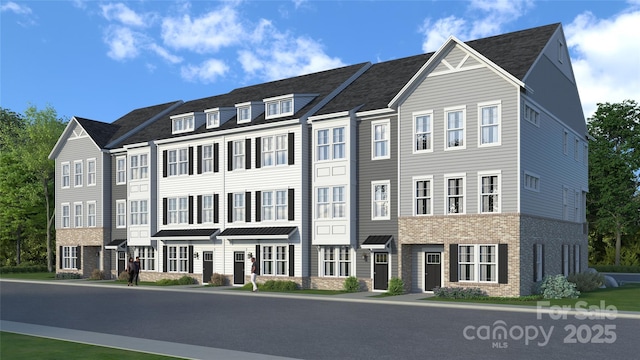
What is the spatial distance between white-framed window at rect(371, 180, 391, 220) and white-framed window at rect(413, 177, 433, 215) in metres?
1.99

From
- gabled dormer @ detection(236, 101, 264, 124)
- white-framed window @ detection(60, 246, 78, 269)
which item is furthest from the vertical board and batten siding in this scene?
white-framed window @ detection(60, 246, 78, 269)

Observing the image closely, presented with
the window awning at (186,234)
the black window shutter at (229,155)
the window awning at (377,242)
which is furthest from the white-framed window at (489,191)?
the window awning at (186,234)

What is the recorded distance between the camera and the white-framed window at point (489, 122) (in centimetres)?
3065

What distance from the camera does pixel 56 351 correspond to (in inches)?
575

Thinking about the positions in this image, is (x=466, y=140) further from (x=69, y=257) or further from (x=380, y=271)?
(x=69, y=257)

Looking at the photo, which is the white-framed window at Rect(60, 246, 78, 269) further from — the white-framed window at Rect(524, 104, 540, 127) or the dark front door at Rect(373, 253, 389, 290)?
the white-framed window at Rect(524, 104, 540, 127)

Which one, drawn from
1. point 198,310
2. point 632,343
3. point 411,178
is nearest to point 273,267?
point 411,178

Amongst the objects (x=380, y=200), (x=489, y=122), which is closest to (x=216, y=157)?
(x=380, y=200)

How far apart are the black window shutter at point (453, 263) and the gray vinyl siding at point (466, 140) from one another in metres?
1.86

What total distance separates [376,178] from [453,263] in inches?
257

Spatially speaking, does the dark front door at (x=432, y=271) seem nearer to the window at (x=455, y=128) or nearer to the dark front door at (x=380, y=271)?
the dark front door at (x=380, y=271)

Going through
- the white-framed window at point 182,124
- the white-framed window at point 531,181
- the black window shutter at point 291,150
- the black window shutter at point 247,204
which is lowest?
the black window shutter at point 247,204

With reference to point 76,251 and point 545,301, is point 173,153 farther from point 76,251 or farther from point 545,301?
point 545,301

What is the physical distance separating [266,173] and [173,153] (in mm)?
8982
